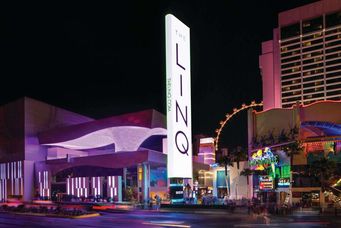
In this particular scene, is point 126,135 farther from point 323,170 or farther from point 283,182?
point 323,170

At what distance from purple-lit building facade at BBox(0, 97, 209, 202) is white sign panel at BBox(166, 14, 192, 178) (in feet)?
22.5

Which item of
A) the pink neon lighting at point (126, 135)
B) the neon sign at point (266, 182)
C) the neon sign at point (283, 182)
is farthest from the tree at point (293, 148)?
the pink neon lighting at point (126, 135)

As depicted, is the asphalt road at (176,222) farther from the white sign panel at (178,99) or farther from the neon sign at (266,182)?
the neon sign at (266,182)

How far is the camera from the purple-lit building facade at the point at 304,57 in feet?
445

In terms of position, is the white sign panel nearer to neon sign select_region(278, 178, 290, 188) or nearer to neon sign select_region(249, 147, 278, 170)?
neon sign select_region(249, 147, 278, 170)

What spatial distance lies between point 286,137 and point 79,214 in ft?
124

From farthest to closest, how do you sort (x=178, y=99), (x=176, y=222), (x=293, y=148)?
(x=293, y=148), (x=178, y=99), (x=176, y=222)

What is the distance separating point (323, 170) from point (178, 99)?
20435 millimetres

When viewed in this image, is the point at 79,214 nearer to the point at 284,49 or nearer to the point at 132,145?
the point at 132,145

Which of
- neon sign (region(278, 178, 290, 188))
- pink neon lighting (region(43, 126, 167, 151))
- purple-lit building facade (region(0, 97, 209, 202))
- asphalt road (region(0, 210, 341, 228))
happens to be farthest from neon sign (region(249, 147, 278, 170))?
asphalt road (region(0, 210, 341, 228))

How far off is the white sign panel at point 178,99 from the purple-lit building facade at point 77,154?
685 cm

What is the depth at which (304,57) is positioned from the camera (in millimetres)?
145875

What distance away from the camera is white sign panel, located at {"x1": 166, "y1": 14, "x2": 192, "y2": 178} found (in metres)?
46.9

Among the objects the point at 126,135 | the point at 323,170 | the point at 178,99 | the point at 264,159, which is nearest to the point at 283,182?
the point at 264,159
